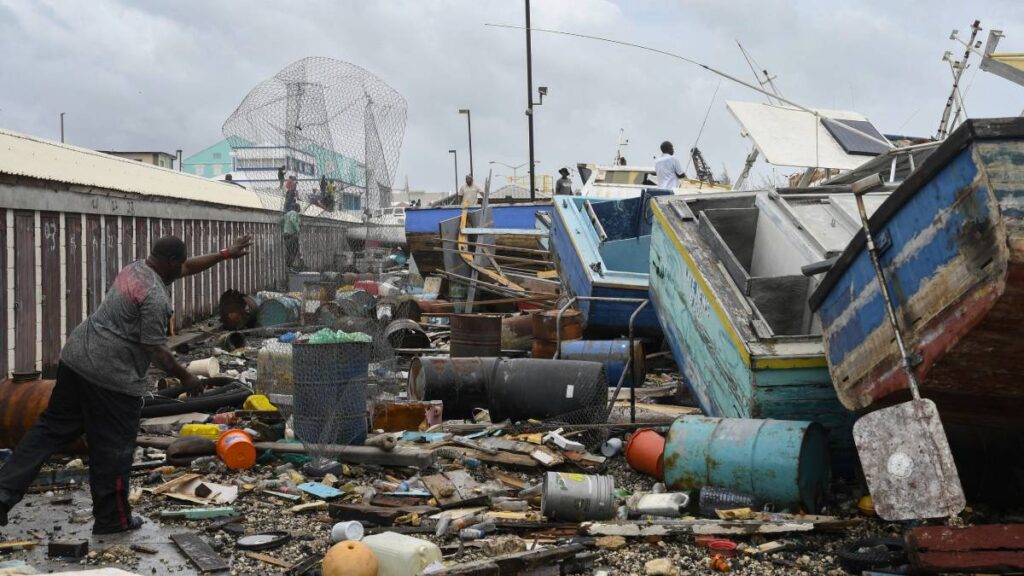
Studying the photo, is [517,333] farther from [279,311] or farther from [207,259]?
[207,259]

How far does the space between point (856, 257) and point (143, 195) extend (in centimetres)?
1065

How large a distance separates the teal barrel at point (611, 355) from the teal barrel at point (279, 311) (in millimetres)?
5145

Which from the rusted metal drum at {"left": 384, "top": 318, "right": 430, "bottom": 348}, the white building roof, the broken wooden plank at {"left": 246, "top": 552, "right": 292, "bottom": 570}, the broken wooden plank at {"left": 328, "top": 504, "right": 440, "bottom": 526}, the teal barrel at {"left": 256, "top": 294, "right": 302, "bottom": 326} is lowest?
the broken wooden plank at {"left": 246, "top": 552, "right": 292, "bottom": 570}

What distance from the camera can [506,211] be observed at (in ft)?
67.5

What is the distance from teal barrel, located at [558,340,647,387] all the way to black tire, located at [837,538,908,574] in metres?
4.54

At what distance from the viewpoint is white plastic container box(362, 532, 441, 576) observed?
451 centimetres

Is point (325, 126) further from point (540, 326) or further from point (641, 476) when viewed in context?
point (641, 476)

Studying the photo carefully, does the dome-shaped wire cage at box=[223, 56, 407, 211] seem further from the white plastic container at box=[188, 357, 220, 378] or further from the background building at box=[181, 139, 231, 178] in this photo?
the background building at box=[181, 139, 231, 178]

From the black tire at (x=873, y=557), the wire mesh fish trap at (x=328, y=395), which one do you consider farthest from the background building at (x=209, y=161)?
the black tire at (x=873, y=557)

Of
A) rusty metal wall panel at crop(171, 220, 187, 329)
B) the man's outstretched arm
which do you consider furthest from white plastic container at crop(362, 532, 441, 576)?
rusty metal wall panel at crop(171, 220, 187, 329)

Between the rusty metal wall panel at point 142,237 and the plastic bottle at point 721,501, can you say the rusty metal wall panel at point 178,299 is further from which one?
the plastic bottle at point 721,501

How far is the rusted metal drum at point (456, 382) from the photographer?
321 inches

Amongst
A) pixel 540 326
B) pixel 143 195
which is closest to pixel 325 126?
pixel 143 195

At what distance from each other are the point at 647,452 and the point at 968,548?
2.41 meters
